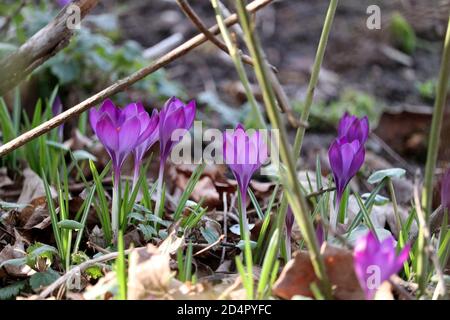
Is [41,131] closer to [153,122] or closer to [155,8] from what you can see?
[153,122]

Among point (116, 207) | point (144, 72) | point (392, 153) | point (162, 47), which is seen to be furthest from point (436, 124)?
point (162, 47)

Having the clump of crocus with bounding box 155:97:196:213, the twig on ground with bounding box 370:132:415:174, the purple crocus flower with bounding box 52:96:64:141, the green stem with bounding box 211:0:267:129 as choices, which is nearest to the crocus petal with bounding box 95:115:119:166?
the clump of crocus with bounding box 155:97:196:213

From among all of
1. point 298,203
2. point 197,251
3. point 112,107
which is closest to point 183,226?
point 197,251

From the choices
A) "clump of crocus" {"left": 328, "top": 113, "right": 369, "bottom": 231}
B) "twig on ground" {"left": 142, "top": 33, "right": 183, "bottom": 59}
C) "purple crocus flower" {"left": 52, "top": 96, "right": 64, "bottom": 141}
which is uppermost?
"twig on ground" {"left": 142, "top": 33, "right": 183, "bottom": 59}

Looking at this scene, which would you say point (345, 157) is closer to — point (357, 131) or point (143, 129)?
point (357, 131)

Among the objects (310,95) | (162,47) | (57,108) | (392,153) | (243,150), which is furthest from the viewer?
(162,47)

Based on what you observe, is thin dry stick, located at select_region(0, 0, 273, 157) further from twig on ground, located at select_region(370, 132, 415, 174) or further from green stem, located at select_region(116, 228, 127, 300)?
twig on ground, located at select_region(370, 132, 415, 174)
